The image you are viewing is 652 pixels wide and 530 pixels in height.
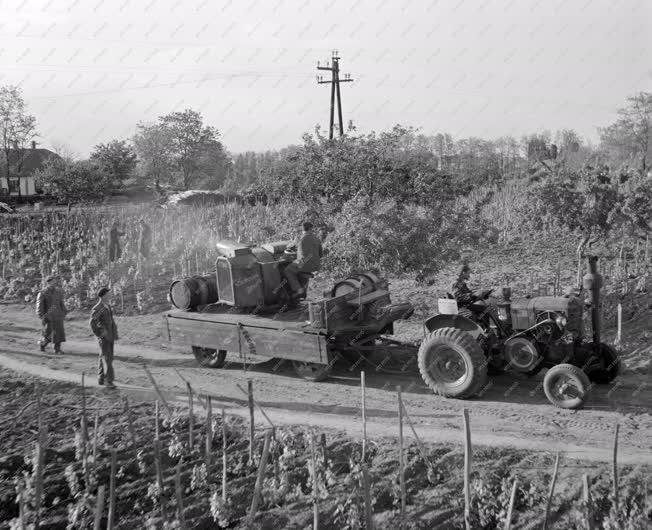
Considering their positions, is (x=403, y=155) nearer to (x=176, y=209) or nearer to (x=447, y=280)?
(x=447, y=280)

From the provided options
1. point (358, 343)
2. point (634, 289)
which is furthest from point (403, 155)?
point (358, 343)

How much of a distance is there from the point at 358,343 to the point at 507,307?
221 centimetres

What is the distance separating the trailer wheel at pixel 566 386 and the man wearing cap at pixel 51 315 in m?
8.51

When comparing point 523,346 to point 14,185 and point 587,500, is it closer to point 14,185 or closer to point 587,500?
point 587,500

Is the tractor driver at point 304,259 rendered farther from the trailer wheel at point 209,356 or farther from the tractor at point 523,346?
the tractor at point 523,346

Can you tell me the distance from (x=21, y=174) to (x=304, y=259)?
106ft

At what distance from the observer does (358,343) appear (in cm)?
969

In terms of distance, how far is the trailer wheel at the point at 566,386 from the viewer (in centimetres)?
780

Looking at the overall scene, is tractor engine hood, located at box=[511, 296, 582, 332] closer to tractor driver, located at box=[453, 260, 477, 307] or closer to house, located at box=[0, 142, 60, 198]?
tractor driver, located at box=[453, 260, 477, 307]

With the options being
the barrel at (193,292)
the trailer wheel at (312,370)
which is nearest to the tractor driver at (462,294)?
the trailer wheel at (312,370)

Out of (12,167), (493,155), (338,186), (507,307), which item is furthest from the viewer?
(493,155)

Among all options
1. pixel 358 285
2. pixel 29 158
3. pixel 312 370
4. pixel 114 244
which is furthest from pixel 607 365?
pixel 29 158

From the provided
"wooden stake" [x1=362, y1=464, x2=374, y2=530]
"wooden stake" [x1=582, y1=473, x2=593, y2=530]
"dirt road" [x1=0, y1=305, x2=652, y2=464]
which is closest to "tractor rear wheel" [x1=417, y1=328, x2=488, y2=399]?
"dirt road" [x1=0, y1=305, x2=652, y2=464]

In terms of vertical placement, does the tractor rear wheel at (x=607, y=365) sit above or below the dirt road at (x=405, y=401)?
above
